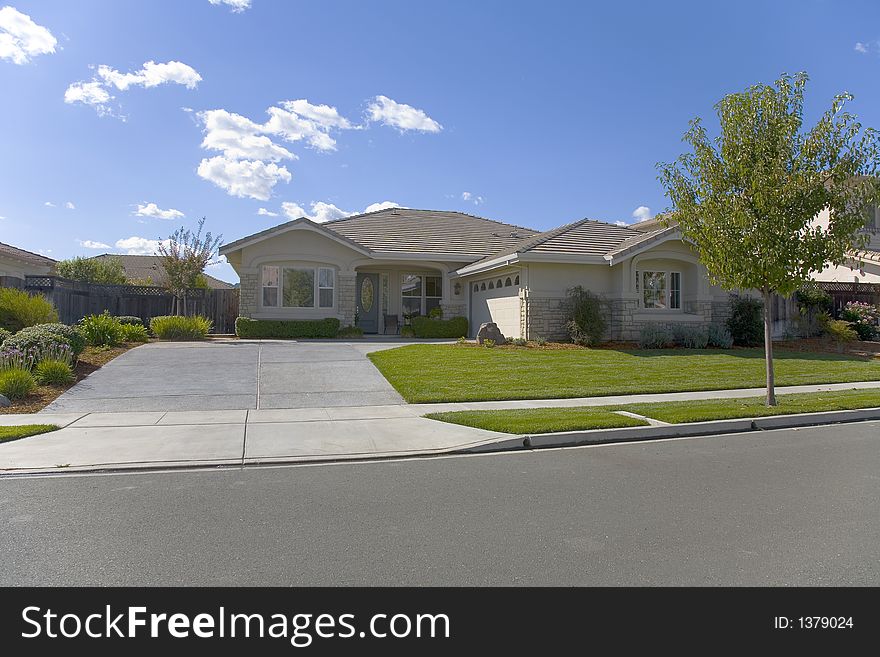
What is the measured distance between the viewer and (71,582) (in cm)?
412

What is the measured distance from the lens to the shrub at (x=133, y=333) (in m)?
19.9

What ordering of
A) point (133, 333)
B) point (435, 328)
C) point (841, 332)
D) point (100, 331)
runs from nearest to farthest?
point (100, 331) < point (133, 333) < point (841, 332) < point (435, 328)

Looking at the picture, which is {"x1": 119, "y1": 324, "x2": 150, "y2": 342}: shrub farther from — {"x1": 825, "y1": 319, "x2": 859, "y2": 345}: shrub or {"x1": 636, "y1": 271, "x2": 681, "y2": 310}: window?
{"x1": 825, "y1": 319, "x2": 859, "y2": 345}: shrub

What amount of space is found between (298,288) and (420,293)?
555 centimetres

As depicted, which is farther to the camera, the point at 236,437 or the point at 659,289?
the point at 659,289

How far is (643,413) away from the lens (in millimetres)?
10641

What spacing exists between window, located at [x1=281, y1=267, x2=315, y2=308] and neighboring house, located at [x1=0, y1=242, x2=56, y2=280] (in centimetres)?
1076

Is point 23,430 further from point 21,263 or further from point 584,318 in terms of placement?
point 21,263

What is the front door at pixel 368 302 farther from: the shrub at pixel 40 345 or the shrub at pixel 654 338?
the shrub at pixel 40 345

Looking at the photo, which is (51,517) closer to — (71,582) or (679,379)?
(71,582)

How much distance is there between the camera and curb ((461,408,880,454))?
8656mm

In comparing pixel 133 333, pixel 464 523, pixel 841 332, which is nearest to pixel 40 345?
pixel 133 333
